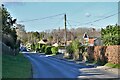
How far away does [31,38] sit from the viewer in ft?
547

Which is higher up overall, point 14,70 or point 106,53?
point 106,53

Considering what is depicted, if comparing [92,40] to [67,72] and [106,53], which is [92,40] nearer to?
[106,53]

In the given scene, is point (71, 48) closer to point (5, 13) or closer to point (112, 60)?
point (5, 13)

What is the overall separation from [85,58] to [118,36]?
9759 mm

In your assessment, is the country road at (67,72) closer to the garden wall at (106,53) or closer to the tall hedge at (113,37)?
the garden wall at (106,53)

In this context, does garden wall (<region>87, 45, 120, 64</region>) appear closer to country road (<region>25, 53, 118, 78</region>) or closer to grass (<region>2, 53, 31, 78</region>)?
country road (<region>25, 53, 118, 78</region>)

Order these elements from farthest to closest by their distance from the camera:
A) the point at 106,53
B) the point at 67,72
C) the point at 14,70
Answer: the point at 106,53 → the point at 67,72 → the point at 14,70

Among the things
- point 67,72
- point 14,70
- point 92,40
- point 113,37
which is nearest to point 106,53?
point 113,37

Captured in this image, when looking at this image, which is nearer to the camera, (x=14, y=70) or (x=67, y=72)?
(x=14, y=70)

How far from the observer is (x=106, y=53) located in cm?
3731

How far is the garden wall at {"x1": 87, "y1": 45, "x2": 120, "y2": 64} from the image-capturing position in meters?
33.6

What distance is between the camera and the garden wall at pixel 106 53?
110ft

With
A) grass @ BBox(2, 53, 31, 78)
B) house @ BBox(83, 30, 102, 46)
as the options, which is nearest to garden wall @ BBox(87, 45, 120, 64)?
grass @ BBox(2, 53, 31, 78)

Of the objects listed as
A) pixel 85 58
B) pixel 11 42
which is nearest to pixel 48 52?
pixel 11 42
